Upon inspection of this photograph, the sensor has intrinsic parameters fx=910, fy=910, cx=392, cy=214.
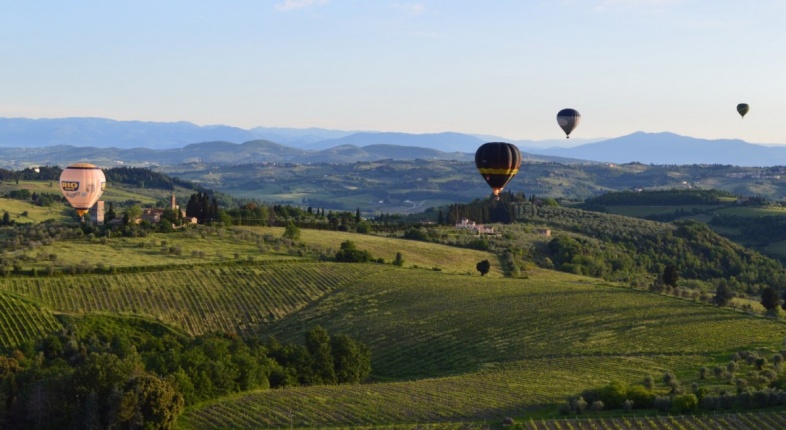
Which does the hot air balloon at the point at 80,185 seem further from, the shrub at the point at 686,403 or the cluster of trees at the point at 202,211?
the shrub at the point at 686,403

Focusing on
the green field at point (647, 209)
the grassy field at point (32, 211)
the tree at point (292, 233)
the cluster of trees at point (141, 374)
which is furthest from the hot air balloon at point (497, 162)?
the green field at point (647, 209)

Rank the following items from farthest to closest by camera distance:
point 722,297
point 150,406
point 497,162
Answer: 1. point 722,297
2. point 497,162
3. point 150,406

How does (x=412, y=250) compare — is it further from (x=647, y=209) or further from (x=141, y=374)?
(x=647, y=209)

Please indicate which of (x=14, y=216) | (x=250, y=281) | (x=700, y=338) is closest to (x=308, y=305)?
(x=250, y=281)

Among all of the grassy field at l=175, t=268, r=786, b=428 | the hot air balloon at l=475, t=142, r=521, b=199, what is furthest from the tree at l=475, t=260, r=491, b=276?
the hot air balloon at l=475, t=142, r=521, b=199

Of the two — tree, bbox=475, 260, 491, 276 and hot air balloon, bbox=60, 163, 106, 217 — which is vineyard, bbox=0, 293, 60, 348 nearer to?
hot air balloon, bbox=60, 163, 106, 217

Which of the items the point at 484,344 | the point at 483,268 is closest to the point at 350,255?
the point at 483,268
